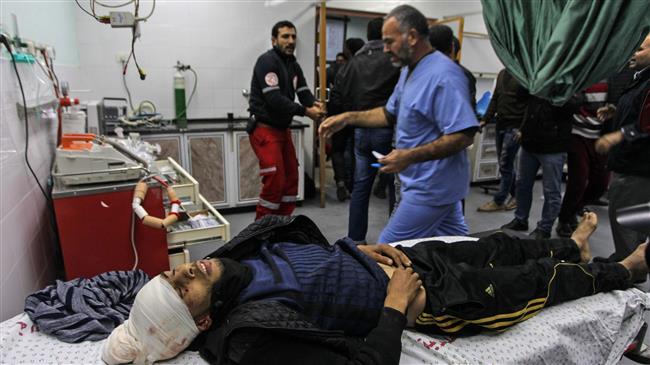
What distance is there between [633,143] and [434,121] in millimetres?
922

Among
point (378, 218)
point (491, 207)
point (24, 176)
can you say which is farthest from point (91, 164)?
point (491, 207)

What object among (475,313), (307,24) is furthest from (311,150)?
(475,313)

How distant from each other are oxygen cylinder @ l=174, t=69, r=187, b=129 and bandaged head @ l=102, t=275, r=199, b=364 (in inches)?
105

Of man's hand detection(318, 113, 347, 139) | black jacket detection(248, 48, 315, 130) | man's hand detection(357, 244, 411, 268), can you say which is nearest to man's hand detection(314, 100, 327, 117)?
black jacket detection(248, 48, 315, 130)

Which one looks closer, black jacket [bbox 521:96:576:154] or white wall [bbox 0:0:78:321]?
white wall [bbox 0:0:78:321]

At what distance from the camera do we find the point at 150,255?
182 cm

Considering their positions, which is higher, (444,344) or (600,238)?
(444,344)

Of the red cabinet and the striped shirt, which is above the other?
the striped shirt

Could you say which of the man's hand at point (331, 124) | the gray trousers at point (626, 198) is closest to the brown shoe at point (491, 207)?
the gray trousers at point (626, 198)

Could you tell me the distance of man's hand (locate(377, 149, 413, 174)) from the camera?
1.75 meters

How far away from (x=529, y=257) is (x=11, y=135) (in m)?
2.09

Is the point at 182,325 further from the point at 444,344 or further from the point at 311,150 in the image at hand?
the point at 311,150

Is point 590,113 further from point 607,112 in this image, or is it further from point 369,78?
point 369,78

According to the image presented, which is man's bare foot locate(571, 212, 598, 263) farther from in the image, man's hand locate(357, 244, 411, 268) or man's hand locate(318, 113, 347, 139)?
man's hand locate(318, 113, 347, 139)
